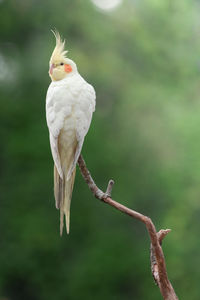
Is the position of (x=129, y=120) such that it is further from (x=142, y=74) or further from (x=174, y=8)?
(x=174, y=8)

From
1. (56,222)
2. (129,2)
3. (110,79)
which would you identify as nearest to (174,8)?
(129,2)

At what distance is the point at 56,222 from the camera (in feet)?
19.6

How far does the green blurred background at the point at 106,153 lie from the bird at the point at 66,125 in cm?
414

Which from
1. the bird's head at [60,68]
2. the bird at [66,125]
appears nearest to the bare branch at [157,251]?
the bird at [66,125]

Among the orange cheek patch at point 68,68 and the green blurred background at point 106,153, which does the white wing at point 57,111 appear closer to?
the orange cheek patch at point 68,68

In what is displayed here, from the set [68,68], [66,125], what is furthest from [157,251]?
[68,68]

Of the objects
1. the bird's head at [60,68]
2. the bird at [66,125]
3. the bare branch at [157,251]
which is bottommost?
the bare branch at [157,251]

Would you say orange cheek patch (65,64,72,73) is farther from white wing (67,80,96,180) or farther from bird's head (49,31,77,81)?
white wing (67,80,96,180)

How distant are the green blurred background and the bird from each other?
4.14 m

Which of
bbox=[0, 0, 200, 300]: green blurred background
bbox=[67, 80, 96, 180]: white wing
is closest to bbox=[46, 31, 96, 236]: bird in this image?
bbox=[67, 80, 96, 180]: white wing

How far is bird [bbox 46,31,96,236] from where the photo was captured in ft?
5.23

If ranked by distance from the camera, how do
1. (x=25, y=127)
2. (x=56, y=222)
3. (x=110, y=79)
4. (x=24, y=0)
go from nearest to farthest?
1. (x=56, y=222)
2. (x=25, y=127)
3. (x=110, y=79)
4. (x=24, y=0)

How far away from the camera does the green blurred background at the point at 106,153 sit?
6.07m

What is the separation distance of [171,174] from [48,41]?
2.60m
